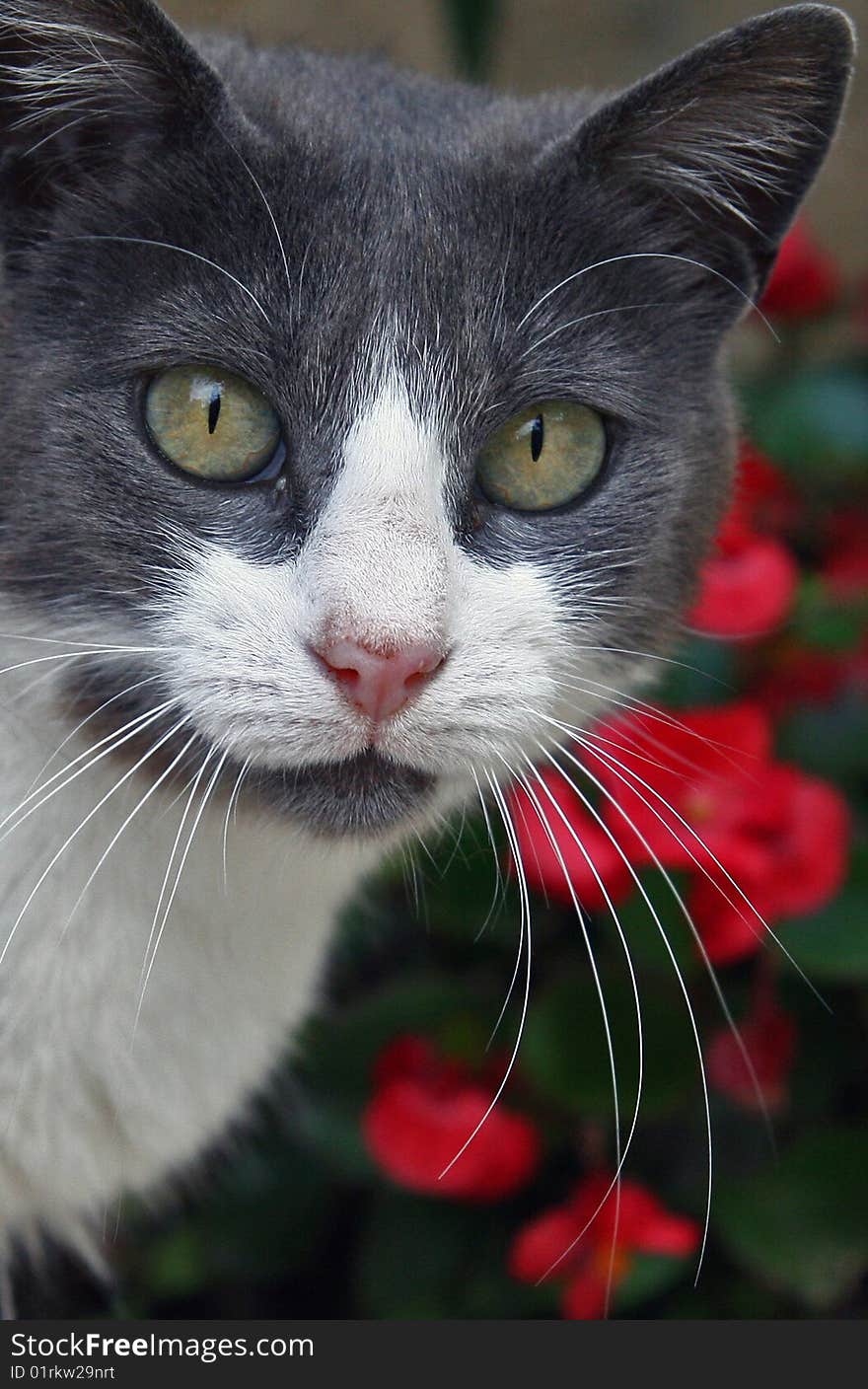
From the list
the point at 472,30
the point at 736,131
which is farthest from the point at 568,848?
the point at 472,30

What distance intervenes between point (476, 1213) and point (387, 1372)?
1.33ft

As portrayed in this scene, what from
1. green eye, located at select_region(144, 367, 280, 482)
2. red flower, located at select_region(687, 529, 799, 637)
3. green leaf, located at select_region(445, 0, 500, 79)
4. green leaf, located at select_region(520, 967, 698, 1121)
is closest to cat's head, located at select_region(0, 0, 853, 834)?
green eye, located at select_region(144, 367, 280, 482)

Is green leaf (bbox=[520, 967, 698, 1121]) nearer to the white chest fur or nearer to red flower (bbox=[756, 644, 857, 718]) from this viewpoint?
the white chest fur

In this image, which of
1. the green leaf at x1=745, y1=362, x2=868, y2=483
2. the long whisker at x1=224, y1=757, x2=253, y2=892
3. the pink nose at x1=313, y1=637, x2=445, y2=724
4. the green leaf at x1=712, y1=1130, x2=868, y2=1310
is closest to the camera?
the pink nose at x1=313, y1=637, x2=445, y2=724

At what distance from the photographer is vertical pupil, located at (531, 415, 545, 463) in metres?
0.97

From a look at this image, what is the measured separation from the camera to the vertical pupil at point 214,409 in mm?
910

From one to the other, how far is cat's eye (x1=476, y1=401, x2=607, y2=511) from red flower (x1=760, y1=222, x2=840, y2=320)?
849 mm

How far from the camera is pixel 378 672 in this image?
83cm

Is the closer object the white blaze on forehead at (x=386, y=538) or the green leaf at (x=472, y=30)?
the white blaze on forehead at (x=386, y=538)

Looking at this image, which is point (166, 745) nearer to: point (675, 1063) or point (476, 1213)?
point (675, 1063)

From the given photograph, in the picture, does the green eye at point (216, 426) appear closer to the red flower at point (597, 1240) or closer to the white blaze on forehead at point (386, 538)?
the white blaze on forehead at point (386, 538)

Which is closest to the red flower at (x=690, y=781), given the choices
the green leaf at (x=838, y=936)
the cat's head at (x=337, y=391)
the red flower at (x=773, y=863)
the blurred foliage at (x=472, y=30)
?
the red flower at (x=773, y=863)

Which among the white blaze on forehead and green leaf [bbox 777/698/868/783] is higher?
the white blaze on forehead

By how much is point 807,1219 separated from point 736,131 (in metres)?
0.95
